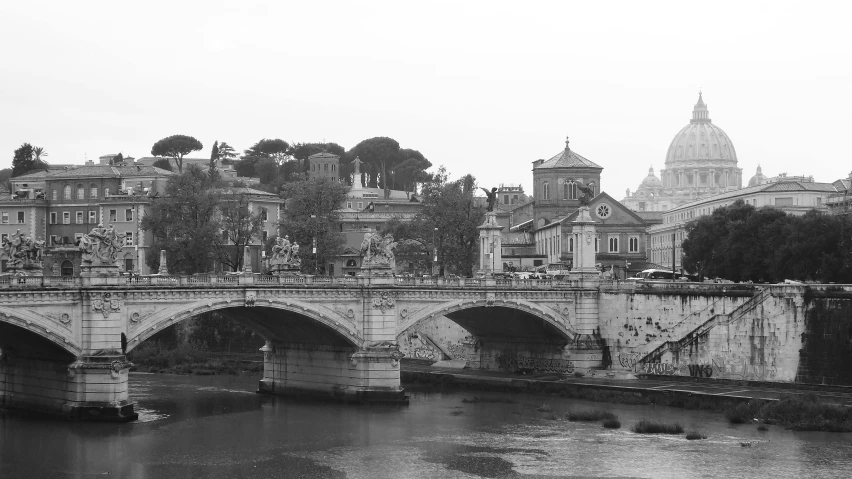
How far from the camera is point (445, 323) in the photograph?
79312mm

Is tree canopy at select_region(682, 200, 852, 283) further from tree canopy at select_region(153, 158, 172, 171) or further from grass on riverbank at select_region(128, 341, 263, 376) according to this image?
tree canopy at select_region(153, 158, 172, 171)

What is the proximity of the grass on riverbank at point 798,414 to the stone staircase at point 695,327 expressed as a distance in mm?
8308

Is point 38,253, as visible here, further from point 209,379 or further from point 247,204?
point 247,204

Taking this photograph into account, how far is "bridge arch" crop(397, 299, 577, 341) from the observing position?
65.2 metres

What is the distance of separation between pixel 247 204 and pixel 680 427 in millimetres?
51269

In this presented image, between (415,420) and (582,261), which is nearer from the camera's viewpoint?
(415,420)

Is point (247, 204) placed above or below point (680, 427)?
above

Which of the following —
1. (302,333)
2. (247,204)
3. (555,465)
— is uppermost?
(247,204)

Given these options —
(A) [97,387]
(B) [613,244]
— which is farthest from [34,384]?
(B) [613,244]

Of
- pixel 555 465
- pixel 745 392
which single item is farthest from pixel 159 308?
pixel 745 392

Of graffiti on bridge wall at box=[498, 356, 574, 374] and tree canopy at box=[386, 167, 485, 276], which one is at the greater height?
tree canopy at box=[386, 167, 485, 276]

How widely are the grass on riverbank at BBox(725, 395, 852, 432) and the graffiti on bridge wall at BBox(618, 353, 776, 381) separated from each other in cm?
643

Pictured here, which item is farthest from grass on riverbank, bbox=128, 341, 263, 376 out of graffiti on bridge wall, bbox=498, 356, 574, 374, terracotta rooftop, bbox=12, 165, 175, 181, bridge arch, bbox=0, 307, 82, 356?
bridge arch, bbox=0, 307, 82, 356

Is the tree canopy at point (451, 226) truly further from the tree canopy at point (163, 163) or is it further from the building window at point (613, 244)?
the tree canopy at point (163, 163)
